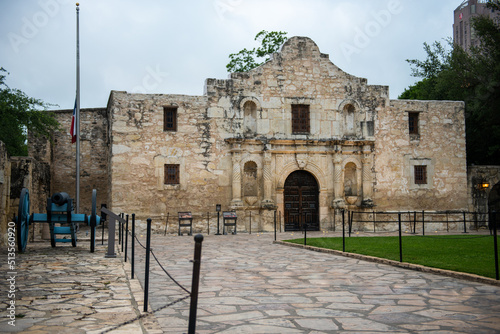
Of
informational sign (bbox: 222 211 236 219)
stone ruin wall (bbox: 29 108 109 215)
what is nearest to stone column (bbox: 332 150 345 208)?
informational sign (bbox: 222 211 236 219)

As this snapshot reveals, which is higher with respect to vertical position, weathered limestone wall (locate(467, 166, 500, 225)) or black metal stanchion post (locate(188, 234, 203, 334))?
weathered limestone wall (locate(467, 166, 500, 225))

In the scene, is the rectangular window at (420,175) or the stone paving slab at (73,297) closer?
the stone paving slab at (73,297)

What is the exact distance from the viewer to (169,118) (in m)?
20.3

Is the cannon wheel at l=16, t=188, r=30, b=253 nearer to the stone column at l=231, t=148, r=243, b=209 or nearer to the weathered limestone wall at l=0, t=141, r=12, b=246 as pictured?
the weathered limestone wall at l=0, t=141, r=12, b=246

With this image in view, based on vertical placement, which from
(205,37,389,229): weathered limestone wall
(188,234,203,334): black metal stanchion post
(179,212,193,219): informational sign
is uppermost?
(205,37,389,229): weathered limestone wall

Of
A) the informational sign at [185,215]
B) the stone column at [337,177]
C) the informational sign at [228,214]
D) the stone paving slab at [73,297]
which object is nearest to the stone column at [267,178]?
the informational sign at [228,214]

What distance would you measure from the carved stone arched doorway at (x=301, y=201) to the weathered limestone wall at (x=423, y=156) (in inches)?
110

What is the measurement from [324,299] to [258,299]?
2.75ft

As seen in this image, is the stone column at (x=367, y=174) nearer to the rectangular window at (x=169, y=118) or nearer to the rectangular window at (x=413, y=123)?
the rectangular window at (x=413, y=123)

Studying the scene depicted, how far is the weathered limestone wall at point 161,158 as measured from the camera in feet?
63.9

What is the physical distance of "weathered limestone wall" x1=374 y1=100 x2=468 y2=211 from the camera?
21672 mm

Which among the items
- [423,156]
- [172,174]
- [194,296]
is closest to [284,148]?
[172,174]

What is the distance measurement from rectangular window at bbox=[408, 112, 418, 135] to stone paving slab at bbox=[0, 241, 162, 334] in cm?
1640

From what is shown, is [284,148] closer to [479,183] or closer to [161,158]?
[161,158]
